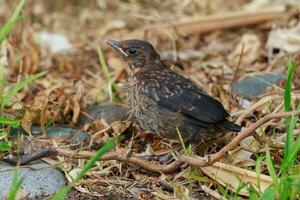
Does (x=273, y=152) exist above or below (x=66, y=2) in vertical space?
below

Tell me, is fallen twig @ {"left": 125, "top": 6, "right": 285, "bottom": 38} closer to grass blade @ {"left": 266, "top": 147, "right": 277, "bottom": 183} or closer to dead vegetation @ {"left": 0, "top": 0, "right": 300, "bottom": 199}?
dead vegetation @ {"left": 0, "top": 0, "right": 300, "bottom": 199}


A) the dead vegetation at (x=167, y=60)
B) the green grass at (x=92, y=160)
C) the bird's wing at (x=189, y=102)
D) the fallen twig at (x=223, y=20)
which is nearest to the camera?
the green grass at (x=92, y=160)

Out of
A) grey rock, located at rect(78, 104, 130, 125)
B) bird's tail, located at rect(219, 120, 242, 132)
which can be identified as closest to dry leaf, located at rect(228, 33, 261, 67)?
grey rock, located at rect(78, 104, 130, 125)

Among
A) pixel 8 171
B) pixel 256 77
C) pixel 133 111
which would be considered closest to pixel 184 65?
pixel 256 77

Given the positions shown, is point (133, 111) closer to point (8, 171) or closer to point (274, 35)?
point (8, 171)

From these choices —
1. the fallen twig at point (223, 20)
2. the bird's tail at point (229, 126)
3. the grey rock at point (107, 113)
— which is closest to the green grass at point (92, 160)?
the bird's tail at point (229, 126)

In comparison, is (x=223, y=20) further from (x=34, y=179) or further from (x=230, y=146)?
(x=34, y=179)

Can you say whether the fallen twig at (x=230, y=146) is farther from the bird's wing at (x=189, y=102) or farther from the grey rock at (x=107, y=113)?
the grey rock at (x=107, y=113)
